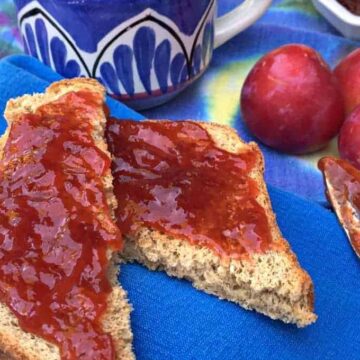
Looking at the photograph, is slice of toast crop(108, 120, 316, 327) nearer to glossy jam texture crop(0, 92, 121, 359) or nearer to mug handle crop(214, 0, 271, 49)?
glossy jam texture crop(0, 92, 121, 359)

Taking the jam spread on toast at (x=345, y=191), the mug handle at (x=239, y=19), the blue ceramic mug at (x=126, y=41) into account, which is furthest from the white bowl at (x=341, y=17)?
the jam spread on toast at (x=345, y=191)

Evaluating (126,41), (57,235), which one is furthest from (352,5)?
(57,235)

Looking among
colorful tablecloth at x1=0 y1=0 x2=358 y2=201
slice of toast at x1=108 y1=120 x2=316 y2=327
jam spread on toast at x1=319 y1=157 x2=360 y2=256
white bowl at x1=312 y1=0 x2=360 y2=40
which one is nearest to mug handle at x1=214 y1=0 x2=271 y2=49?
colorful tablecloth at x1=0 y1=0 x2=358 y2=201

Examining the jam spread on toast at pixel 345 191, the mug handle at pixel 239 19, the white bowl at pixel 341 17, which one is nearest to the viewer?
the jam spread on toast at pixel 345 191

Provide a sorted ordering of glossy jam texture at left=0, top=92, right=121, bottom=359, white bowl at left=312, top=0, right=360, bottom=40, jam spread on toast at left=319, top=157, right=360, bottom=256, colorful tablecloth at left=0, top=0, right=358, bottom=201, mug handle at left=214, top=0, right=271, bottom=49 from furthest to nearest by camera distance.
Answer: white bowl at left=312, top=0, right=360, bottom=40 < mug handle at left=214, top=0, right=271, bottom=49 < colorful tablecloth at left=0, top=0, right=358, bottom=201 < jam spread on toast at left=319, top=157, right=360, bottom=256 < glossy jam texture at left=0, top=92, right=121, bottom=359

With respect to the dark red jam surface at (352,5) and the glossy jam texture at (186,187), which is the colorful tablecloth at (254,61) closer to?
the dark red jam surface at (352,5)

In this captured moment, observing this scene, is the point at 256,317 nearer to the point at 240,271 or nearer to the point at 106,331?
the point at 240,271
